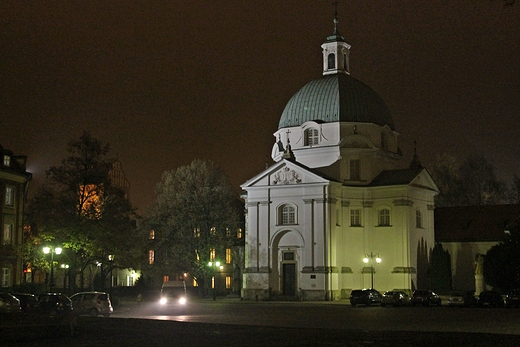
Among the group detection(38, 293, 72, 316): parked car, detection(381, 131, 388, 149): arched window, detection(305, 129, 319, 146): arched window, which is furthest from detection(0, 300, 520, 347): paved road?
detection(381, 131, 388, 149): arched window

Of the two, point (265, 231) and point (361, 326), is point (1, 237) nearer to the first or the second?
point (265, 231)

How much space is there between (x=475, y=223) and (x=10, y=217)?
42859 millimetres

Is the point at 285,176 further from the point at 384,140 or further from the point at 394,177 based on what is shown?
the point at 384,140

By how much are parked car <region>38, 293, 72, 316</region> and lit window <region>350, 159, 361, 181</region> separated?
36995mm

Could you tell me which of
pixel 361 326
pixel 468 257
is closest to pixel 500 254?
pixel 468 257

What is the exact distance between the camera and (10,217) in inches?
2347

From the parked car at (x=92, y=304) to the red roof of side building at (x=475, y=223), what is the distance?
40871 mm

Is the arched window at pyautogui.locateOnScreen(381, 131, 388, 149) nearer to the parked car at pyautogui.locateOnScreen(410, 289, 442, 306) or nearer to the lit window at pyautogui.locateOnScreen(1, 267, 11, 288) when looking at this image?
the parked car at pyautogui.locateOnScreen(410, 289, 442, 306)

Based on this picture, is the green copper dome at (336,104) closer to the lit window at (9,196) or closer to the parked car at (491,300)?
the parked car at (491,300)

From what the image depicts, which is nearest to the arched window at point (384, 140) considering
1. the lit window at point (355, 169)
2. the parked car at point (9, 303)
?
the lit window at point (355, 169)

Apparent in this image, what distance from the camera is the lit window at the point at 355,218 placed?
235 ft

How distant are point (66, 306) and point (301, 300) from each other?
2917 cm

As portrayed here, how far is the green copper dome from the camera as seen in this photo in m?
73.1

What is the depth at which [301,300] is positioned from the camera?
6625 cm
